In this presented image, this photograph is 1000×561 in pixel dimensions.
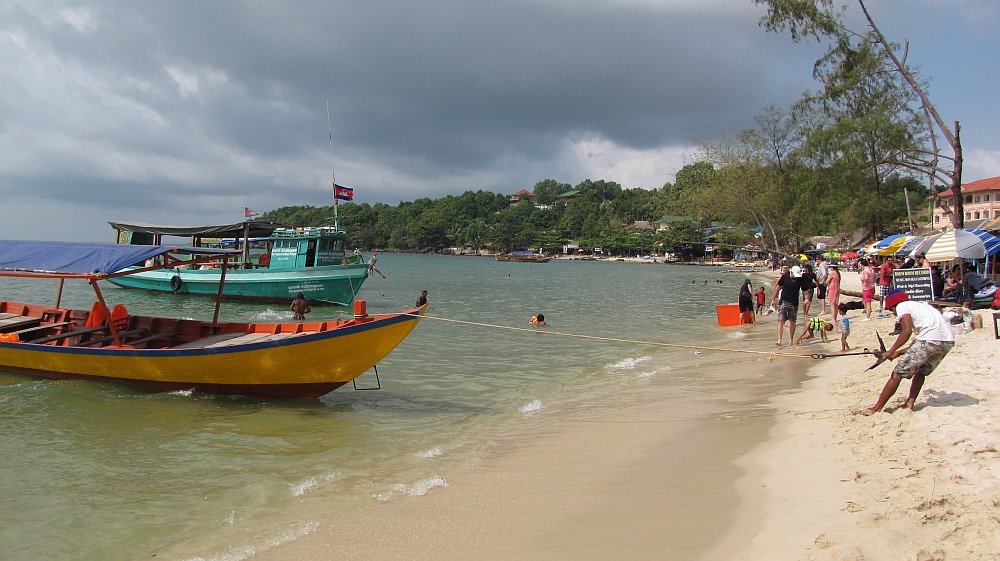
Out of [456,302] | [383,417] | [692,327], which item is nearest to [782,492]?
[383,417]

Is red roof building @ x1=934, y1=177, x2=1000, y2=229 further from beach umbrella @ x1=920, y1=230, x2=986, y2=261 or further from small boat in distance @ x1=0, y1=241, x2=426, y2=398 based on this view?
small boat in distance @ x1=0, y1=241, x2=426, y2=398

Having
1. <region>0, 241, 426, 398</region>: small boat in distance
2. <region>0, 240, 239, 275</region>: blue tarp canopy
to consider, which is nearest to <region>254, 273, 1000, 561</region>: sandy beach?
<region>0, 241, 426, 398</region>: small boat in distance

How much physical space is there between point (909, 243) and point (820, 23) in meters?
12.3

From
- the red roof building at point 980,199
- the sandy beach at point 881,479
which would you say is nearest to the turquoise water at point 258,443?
the sandy beach at point 881,479

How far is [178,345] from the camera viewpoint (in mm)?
10977

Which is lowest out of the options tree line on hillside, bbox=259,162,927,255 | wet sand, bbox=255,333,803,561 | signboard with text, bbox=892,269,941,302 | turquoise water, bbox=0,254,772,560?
turquoise water, bbox=0,254,772,560

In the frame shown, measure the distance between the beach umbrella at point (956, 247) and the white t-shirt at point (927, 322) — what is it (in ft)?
36.3

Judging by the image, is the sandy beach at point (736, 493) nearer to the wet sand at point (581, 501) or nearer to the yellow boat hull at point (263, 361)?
the wet sand at point (581, 501)

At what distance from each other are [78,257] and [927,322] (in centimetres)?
1173

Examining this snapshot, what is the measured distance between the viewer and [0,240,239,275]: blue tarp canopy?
9617mm

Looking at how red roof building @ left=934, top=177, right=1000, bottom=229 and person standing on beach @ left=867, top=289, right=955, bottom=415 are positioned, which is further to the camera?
red roof building @ left=934, top=177, right=1000, bottom=229

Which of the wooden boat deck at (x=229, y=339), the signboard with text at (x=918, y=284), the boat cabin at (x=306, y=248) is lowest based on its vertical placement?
the wooden boat deck at (x=229, y=339)

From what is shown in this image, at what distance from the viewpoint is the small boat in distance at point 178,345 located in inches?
352

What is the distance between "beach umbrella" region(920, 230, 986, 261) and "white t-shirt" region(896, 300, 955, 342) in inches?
435
